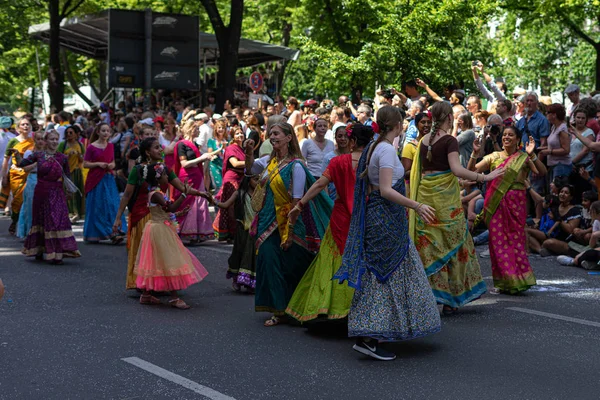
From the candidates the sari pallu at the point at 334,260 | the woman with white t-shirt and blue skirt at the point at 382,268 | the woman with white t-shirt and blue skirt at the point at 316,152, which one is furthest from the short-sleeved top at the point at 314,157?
the woman with white t-shirt and blue skirt at the point at 382,268

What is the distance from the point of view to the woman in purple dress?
1205 cm

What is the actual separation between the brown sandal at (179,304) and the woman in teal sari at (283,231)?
1.09 meters

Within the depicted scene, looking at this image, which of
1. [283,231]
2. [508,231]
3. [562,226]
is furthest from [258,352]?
[562,226]

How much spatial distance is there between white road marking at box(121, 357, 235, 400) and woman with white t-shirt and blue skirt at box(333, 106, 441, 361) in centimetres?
127

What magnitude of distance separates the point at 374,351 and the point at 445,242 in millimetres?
2024

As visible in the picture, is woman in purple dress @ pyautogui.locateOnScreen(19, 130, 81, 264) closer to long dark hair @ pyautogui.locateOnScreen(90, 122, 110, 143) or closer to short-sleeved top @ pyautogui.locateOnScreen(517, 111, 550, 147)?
long dark hair @ pyautogui.locateOnScreen(90, 122, 110, 143)

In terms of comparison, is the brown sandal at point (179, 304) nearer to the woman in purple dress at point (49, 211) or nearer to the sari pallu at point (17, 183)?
the woman in purple dress at point (49, 211)

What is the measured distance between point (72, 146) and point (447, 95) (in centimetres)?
656

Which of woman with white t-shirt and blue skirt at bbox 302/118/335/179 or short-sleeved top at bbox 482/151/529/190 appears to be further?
woman with white t-shirt and blue skirt at bbox 302/118/335/179

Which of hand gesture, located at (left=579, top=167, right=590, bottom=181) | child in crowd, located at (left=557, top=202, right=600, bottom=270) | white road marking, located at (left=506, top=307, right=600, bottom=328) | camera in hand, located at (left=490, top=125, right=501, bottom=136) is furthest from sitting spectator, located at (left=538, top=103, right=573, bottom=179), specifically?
white road marking, located at (left=506, top=307, right=600, bottom=328)

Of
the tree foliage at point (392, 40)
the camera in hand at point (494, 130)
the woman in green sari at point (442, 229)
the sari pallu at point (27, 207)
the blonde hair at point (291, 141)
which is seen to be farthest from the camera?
the tree foliage at point (392, 40)

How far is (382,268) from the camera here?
6.88 meters

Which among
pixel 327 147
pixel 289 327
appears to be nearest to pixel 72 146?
pixel 327 147

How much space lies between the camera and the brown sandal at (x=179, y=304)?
8992 millimetres
